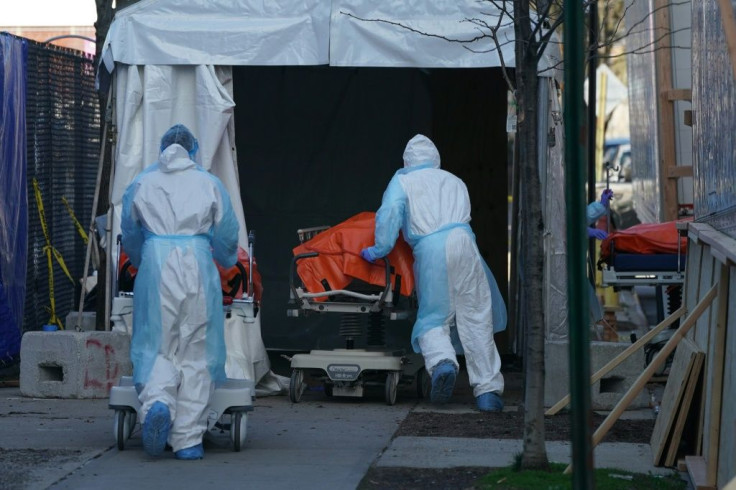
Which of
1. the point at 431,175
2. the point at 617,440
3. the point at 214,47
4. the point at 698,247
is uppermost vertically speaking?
the point at 214,47

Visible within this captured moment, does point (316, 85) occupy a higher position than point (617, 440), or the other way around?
Answer: point (316, 85)

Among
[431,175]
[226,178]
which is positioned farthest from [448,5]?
[226,178]

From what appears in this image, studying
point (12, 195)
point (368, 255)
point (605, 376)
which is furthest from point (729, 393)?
point (12, 195)

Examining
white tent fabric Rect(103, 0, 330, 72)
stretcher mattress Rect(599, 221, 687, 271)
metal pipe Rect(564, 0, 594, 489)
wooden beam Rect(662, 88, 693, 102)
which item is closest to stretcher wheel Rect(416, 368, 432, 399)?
stretcher mattress Rect(599, 221, 687, 271)

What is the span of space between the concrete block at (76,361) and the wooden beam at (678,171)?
5233 millimetres

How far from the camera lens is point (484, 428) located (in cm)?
814

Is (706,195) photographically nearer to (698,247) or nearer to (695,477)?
(698,247)

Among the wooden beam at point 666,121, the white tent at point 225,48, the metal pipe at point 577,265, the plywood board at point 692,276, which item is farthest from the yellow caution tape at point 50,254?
the metal pipe at point 577,265

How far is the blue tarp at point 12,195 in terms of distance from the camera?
1023cm

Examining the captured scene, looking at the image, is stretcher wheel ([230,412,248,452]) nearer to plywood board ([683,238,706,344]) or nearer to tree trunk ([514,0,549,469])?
tree trunk ([514,0,549,469])

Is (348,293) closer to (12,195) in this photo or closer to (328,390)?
(328,390)

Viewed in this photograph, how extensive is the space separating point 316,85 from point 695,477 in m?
7.45

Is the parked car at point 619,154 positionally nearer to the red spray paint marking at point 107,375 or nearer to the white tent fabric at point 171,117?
the white tent fabric at point 171,117

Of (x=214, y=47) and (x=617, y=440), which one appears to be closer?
(x=617, y=440)
